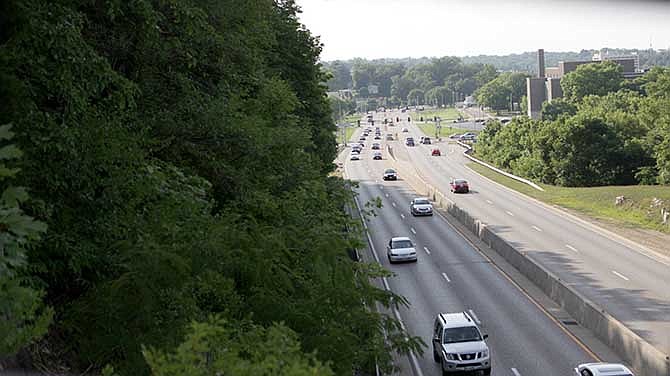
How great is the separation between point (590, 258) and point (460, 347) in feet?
56.5

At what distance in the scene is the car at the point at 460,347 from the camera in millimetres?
19953

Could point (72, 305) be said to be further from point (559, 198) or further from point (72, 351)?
point (559, 198)

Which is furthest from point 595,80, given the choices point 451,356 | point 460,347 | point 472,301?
point 451,356

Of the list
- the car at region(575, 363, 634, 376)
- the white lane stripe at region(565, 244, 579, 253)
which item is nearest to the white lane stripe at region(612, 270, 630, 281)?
the white lane stripe at region(565, 244, 579, 253)

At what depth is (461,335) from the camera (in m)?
20.9

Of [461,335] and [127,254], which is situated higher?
[127,254]

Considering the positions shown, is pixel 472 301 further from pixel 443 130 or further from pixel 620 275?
pixel 443 130

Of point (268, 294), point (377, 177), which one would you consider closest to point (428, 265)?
point (268, 294)

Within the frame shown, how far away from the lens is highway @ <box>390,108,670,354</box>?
2608 cm

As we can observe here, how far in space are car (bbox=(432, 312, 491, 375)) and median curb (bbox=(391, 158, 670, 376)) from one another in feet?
10.1

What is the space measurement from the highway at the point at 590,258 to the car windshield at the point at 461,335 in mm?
4557

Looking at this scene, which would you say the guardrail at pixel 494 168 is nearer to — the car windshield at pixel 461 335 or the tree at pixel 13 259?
the car windshield at pixel 461 335

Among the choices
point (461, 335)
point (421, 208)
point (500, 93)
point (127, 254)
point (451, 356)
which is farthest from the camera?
point (500, 93)

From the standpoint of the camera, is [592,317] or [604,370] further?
[592,317]
